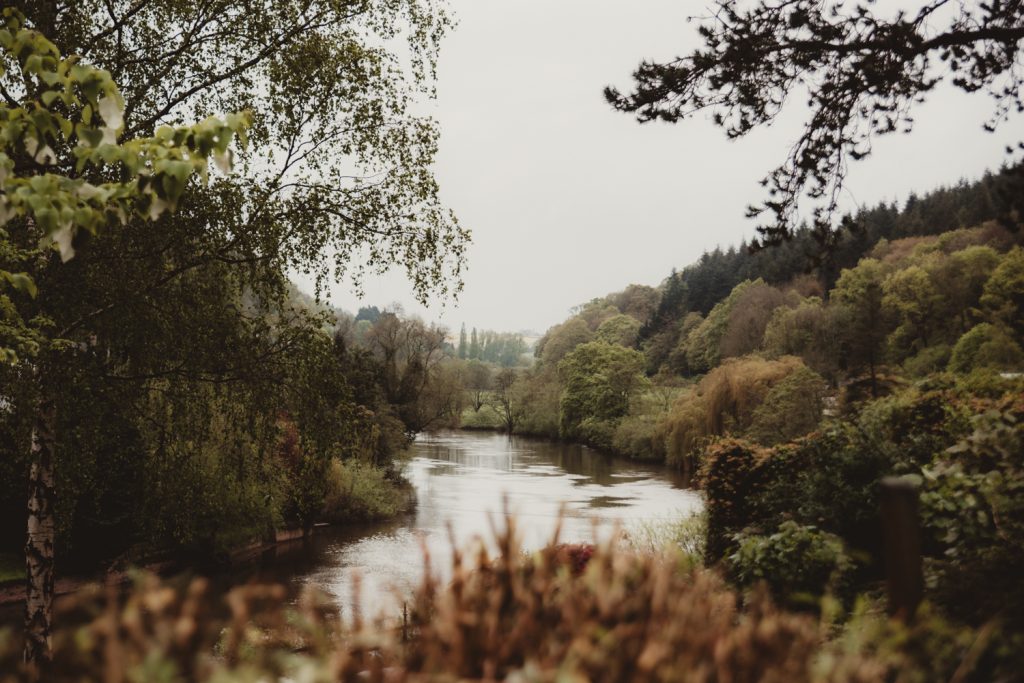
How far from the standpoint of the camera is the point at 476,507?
2688 centimetres

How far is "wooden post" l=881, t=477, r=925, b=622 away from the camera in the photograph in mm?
2574

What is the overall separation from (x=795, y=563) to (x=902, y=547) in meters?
4.33

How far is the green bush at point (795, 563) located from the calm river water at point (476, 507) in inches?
63.4

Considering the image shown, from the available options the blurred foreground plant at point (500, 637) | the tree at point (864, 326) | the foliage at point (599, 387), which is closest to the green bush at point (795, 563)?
the blurred foreground plant at point (500, 637)

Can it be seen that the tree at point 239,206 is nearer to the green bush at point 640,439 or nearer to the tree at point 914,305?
the green bush at point 640,439

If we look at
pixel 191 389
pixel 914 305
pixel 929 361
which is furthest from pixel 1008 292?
pixel 191 389

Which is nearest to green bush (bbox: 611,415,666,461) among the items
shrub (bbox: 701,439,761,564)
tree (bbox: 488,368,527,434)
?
tree (bbox: 488,368,527,434)

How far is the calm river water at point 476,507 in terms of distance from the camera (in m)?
18.0

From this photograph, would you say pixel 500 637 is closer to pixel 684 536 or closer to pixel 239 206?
pixel 239 206

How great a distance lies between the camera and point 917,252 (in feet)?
191

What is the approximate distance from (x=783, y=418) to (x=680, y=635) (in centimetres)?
2721

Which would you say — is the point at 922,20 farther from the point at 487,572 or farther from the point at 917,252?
the point at 917,252

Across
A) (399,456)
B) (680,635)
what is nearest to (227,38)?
(680,635)

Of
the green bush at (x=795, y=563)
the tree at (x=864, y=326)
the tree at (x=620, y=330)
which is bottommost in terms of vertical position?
the green bush at (x=795, y=563)
